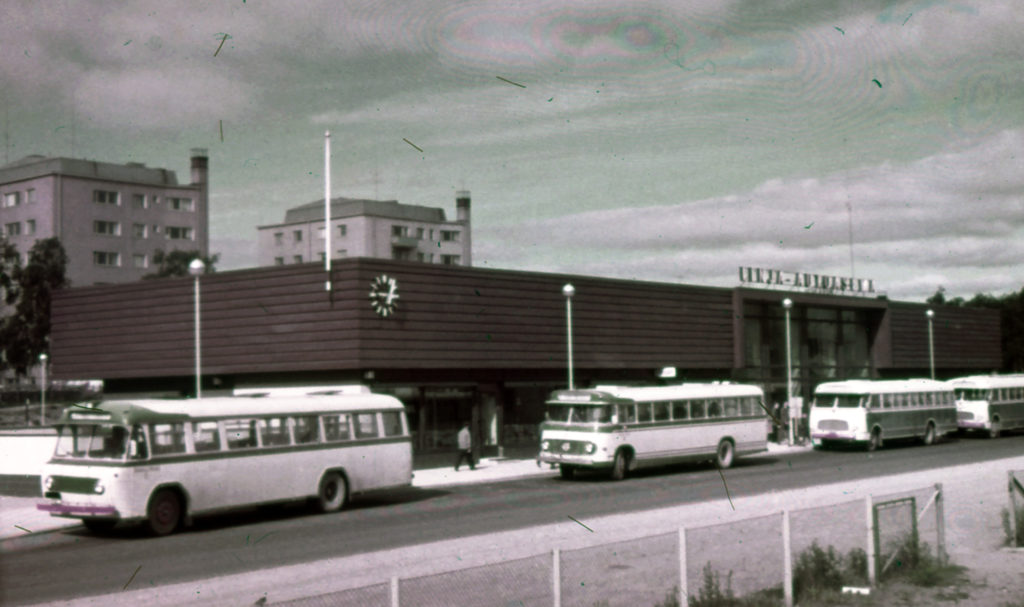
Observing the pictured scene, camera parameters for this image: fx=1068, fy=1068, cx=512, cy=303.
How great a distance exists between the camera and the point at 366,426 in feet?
80.9

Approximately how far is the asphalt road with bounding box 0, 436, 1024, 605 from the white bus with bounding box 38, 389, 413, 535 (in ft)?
1.94

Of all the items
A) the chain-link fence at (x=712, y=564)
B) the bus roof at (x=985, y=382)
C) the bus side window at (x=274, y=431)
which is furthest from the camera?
the bus roof at (x=985, y=382)

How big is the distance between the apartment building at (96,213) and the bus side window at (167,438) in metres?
68.9

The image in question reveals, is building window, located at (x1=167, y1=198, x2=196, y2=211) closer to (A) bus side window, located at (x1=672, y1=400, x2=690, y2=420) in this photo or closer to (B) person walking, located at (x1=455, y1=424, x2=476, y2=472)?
(B) person walking, located at (x1=455, y1=424, x2=476, y2=472)

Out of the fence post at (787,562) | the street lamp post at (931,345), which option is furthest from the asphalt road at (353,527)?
the street lamp post at (931,345)

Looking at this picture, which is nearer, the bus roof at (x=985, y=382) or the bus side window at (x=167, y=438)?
the bus side window at (x=167, y=438)

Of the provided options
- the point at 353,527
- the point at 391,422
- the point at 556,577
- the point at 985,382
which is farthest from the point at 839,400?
the point at 556,577

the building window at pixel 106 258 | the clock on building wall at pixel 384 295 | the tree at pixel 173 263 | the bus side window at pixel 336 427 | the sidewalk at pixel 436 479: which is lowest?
the sidewalk at pixel 436 479

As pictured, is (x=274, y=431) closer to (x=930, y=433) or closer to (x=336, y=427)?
(x=336, y=427)

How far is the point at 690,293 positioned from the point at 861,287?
51.0 feet

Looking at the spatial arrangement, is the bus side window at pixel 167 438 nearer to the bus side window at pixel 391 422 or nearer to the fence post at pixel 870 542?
the bus side window at pixel 391 422

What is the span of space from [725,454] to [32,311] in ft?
169

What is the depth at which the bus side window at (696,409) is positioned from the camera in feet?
107

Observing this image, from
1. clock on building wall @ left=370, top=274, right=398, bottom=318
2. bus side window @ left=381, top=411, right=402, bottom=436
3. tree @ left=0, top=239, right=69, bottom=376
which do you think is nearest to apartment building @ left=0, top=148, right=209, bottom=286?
tree @ left=0, top=239, right=69, bottom=376
